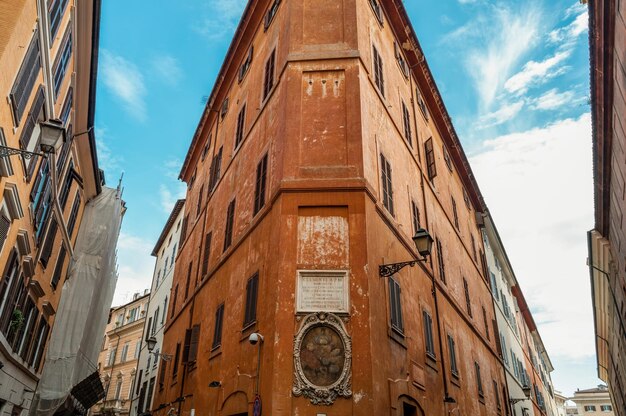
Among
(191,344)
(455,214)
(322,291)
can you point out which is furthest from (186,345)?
(455,214)

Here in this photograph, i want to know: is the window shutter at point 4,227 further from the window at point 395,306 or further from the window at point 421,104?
the window at point 421,104

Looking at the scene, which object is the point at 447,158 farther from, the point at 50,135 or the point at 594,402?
the point at 594,402

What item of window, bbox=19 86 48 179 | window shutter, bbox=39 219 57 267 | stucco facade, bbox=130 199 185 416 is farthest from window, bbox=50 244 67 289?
stucco facade, bbox=130 199 185 416

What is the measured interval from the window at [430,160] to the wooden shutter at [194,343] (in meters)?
10.3

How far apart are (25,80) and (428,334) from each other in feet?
38.2

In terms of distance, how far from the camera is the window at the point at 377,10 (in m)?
15.0

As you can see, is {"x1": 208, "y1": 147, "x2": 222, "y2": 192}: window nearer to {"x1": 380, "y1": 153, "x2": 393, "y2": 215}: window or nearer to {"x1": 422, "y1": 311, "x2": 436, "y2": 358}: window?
{"x1": 380, "y1": 153, "x2": 393, "y2": 215}: window

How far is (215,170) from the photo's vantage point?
1877 centimetres

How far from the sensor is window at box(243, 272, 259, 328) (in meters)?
10.5

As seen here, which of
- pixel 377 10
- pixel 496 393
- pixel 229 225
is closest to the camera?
pixel 229 225

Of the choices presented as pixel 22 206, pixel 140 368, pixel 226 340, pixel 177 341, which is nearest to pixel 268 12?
pixel 22 206

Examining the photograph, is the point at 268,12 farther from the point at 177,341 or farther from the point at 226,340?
the point at 177,341

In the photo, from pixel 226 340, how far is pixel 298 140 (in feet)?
18.3

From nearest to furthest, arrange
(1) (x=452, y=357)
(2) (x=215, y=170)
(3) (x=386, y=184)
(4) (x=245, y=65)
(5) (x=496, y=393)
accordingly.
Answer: (3) (x=386, y=184) < (1) (x=452, y=357) < (4) (x=245, y=65) < (2) (x=215, y=170) < (5) (x=496, y=393)
